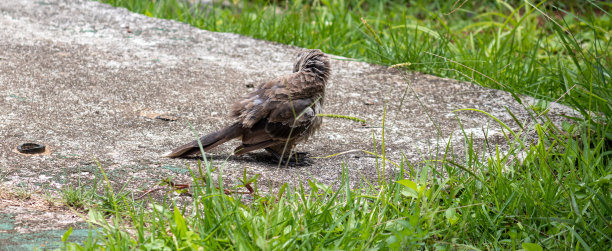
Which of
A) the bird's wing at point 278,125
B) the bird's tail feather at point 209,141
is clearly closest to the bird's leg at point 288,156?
the bird's wing at point 278,125

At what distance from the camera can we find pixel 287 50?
5.66 meters

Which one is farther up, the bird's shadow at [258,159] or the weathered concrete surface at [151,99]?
the weathered concrete surface at [151,99]

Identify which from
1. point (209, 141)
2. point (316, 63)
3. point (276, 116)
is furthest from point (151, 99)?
point (316, 63)

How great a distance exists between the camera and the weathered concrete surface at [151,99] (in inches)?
134

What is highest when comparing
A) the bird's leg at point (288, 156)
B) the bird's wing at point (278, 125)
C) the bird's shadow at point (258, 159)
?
the bird's wing at point (278, 125)

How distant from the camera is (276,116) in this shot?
12.0ft

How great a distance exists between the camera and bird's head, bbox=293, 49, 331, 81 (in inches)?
152

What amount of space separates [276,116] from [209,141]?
41 centimetres

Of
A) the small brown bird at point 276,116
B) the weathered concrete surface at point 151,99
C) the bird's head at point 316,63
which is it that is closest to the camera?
the weathered concrete surface at point 151,99

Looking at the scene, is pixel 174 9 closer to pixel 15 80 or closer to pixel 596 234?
pixel 15 80

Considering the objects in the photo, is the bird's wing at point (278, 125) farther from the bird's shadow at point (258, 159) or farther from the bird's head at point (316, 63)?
the bird's head at point (316, 63)

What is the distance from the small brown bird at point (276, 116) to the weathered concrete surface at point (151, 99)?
0.15 m

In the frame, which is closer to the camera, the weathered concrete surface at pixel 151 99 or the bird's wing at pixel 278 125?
the weathered concrete surface at pixel 151 99

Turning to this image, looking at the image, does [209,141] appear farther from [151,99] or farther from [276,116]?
[151,99]
